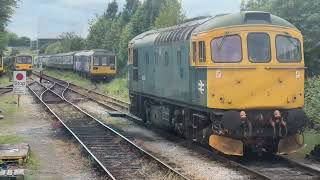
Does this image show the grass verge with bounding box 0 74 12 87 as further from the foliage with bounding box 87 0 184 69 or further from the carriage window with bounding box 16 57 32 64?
the foliage with bounding box 87 0 184 69

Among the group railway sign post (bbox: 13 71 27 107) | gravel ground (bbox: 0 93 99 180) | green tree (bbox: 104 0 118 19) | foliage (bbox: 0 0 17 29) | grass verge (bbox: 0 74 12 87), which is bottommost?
gravel ground (bbox: 0 93 99 180)

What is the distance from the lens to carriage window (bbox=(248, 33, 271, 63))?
1312 centimetres

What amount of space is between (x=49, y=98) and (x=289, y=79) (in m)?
22.9

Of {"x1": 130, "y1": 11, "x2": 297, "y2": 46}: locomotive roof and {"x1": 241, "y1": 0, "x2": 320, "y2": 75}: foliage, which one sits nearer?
{"x1": 130, "y1": 11, "x2": 297, "y2": 46}: locomotive roof

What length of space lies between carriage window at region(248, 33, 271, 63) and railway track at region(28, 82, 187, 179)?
9.99 ft

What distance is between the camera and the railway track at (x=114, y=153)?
12156 mm

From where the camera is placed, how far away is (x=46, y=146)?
16.3 meters

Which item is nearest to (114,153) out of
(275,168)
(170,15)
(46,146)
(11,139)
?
(46,146)

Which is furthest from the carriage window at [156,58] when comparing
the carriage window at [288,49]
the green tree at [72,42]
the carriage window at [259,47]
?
the green tree at [72,42]

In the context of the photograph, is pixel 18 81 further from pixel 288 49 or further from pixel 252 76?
pixel 288 49

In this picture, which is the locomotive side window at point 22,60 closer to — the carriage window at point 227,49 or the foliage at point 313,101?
the foliage at point 313,101

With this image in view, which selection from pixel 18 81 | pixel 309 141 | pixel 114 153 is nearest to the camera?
pixel 114 153

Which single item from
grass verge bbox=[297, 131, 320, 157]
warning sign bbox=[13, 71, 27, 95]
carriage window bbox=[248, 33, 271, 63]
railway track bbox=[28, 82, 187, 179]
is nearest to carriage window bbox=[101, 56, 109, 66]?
warning sign bbox=[13, 71, 27, 95]

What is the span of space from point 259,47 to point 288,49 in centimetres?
72
